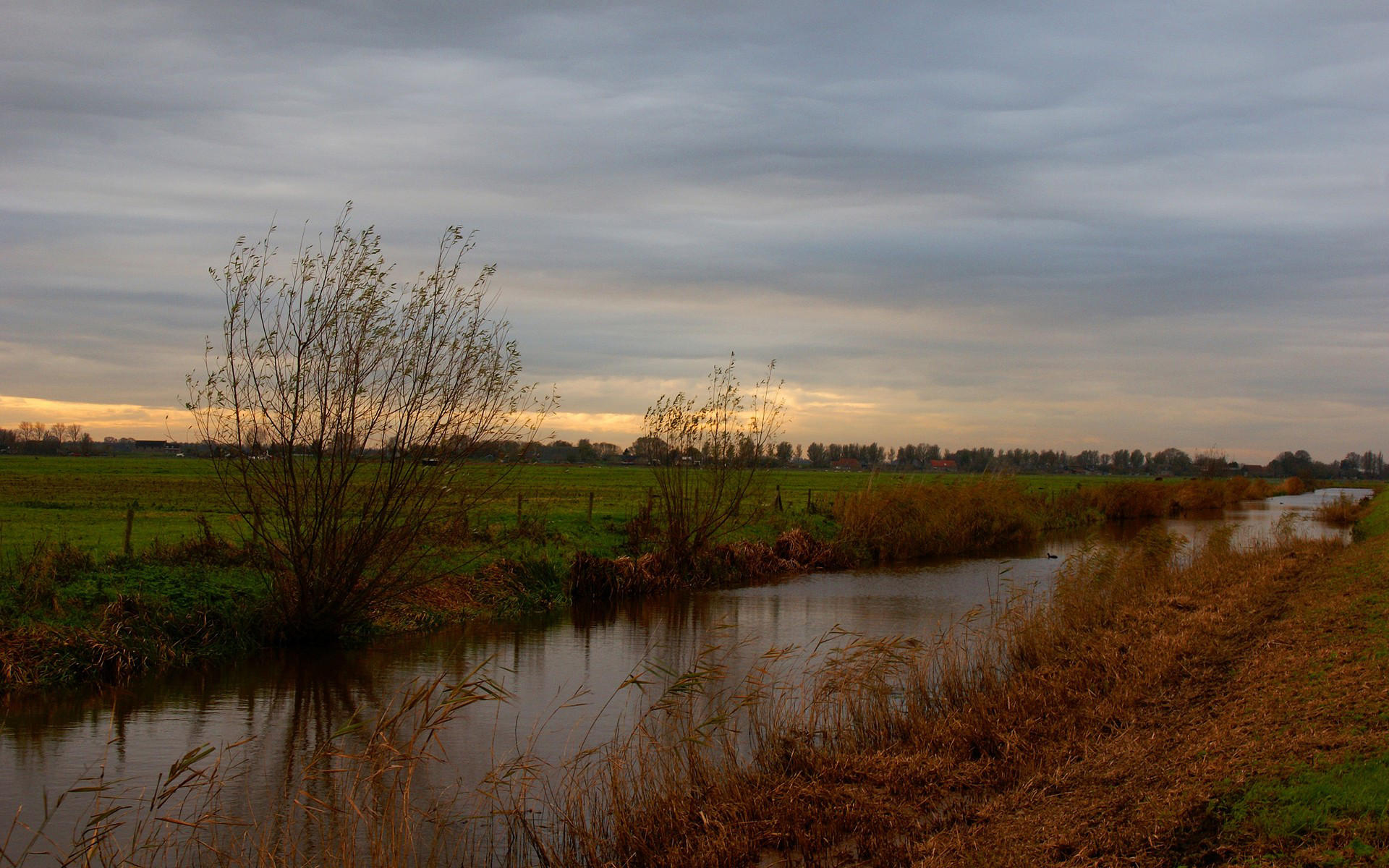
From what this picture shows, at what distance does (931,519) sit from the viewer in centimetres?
3266

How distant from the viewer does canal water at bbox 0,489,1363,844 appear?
9727 mm

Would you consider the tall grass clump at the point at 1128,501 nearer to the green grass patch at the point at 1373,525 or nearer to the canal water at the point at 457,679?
the green grass patch at the point at 1373,525

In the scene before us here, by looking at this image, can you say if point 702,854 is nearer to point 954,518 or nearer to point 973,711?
point 973,711

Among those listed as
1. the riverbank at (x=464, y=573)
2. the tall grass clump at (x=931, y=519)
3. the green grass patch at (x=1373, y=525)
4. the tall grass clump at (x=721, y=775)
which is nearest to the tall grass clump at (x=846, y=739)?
the tall grass clump at (x=721, y=775)

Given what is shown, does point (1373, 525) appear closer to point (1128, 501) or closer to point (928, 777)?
point (1128, 501)

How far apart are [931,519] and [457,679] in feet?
73.9

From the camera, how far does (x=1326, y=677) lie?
9.18 m

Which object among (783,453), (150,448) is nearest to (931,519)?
(783,453)

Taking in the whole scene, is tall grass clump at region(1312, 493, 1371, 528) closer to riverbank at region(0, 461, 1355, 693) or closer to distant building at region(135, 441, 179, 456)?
riverbank at region(0, 461, 1355, 693)

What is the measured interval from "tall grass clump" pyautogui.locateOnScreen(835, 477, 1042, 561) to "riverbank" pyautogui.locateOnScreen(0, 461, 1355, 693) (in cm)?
5

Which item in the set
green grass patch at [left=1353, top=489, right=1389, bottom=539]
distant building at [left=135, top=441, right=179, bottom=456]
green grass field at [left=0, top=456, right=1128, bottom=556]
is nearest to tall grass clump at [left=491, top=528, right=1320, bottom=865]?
green grass field at [left=0, top=456, right=1128, bottom=556]

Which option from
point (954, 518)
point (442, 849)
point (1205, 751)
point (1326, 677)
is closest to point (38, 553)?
point (442, 849)

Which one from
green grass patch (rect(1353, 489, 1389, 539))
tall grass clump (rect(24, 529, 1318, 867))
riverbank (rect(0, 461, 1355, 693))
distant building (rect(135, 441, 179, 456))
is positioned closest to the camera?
tall grass clump (rect(24, 529, 1318, 867))

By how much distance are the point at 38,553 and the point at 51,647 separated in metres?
3.36
